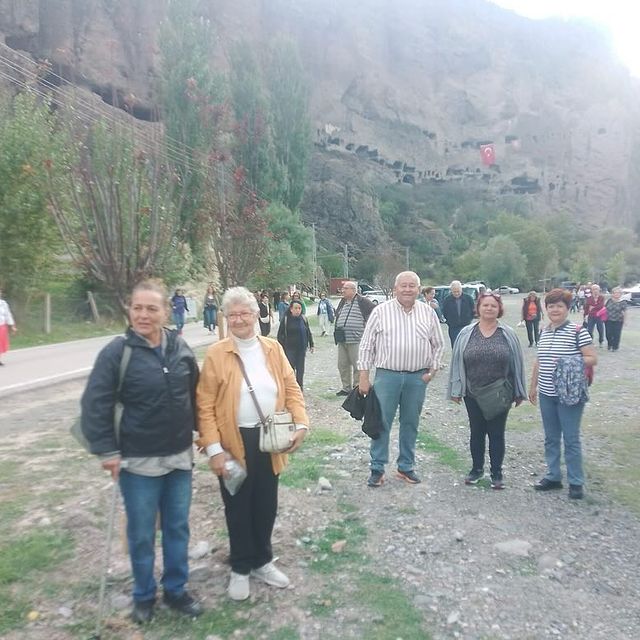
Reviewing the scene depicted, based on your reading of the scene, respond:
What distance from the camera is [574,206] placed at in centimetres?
10138

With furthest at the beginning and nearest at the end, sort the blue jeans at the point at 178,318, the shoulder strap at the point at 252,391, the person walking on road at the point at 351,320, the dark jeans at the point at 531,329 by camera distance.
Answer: the blue jeans at the point at 178,318, the dark jeans at the point at 531,329, the person walking on road at the point at 351,320, the shoulder strap at the point at 252,391

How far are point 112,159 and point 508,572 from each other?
6567 millimetres

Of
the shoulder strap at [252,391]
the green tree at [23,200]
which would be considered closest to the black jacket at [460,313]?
the shoulder strap at [252,391]

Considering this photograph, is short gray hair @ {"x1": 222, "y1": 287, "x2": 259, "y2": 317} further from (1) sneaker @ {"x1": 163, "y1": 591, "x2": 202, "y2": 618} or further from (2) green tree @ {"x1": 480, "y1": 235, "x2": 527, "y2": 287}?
(2) green tree @ {"x1": 480, "y1": 235, "x2": 527, "y2": 287}

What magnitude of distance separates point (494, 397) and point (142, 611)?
3100 mm

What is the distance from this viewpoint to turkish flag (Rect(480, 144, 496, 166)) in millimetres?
97275

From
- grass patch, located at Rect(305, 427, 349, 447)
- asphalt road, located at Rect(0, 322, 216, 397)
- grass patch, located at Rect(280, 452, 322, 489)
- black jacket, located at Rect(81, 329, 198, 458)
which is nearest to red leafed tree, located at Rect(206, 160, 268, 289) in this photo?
asphalt road, located at Rect(0, 322, 216, 397)

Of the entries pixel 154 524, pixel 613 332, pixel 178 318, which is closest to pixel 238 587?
pixel 154 524

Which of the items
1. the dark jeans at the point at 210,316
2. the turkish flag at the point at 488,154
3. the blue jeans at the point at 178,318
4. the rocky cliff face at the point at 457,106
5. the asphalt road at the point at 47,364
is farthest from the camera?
the turkish flag at the point at 488,154

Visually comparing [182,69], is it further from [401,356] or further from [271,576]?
[271,576]

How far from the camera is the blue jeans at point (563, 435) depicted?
477 cm

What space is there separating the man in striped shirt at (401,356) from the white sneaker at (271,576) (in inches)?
69.2

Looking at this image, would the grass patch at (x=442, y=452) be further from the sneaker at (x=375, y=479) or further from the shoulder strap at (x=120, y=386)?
the shoulder strap at (x=120, y=386)

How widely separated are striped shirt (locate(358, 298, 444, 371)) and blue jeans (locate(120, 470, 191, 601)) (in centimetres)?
224
